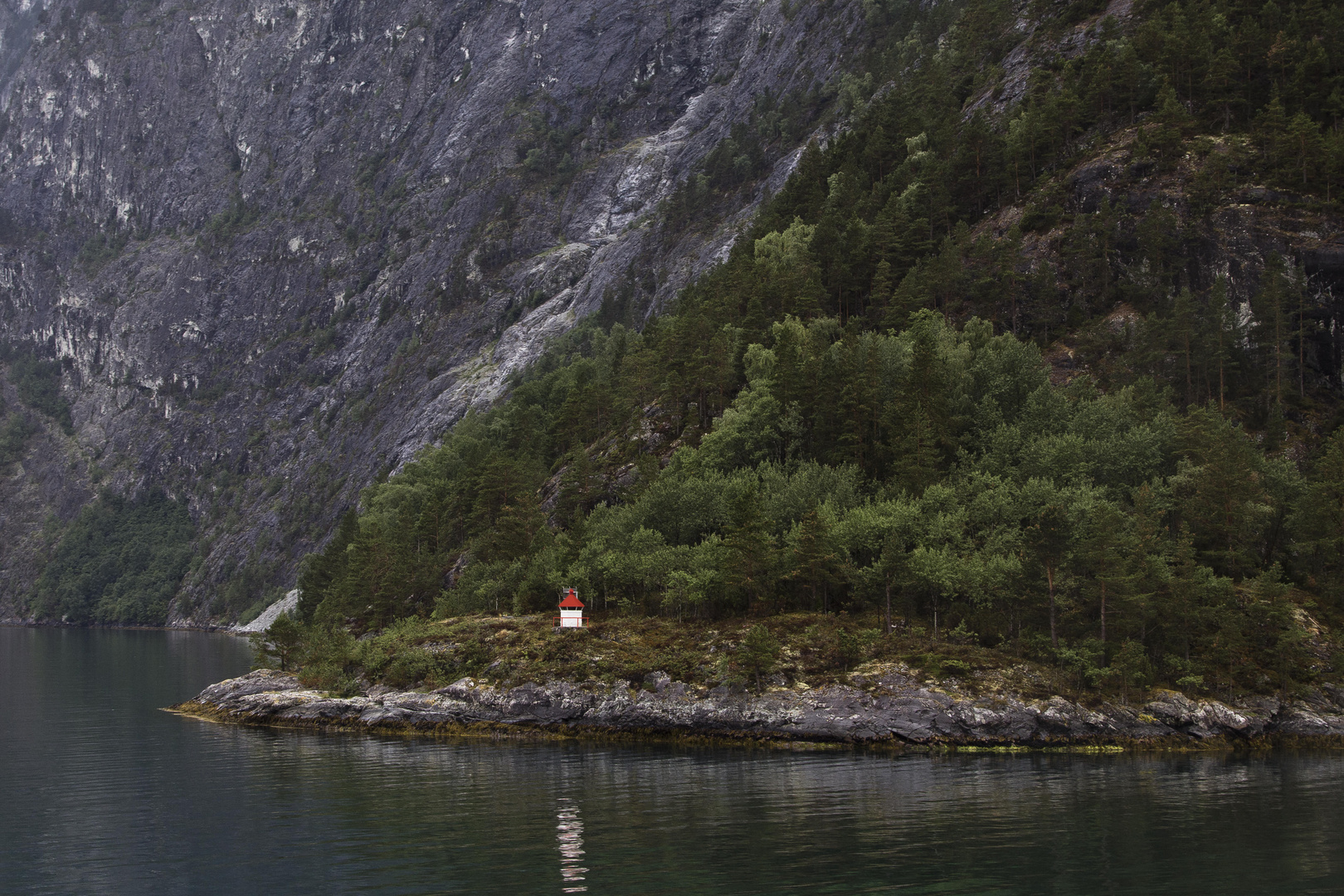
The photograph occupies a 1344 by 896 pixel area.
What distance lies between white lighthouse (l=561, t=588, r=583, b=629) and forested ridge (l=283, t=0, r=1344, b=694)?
18.5 ft

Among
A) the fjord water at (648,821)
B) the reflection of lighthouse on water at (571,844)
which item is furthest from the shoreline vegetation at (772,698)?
the reflection of lighthouse on water at (571,844)

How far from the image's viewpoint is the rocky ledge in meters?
67.1

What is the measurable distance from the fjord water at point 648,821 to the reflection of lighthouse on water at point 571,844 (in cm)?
14

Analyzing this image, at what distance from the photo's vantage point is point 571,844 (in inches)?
1634

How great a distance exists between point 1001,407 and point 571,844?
70312mm

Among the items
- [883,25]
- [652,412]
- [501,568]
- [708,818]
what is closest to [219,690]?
[501,568]

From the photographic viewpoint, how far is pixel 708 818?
149 feet

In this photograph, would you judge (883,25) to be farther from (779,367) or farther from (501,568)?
(501,568)

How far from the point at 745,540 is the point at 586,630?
47.5ft

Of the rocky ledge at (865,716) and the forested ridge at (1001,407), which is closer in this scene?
the rocky ledge at (865,716)

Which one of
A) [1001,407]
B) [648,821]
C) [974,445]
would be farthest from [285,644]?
[1001,407]

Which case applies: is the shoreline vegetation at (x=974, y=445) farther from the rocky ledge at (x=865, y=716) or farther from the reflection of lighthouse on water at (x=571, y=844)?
the reflection of lighthouse on water at (x=571, y=844)

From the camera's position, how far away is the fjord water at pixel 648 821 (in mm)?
36750

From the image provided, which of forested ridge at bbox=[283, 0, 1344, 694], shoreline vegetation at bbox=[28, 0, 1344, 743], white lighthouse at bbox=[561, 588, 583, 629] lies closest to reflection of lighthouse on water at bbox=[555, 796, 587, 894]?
shoreline vegetation at bbox=[28, 0, 1344, 743]
